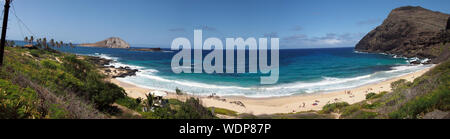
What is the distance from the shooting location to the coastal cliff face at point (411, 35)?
71.2m

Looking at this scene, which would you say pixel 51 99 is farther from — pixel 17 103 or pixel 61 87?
pixel 61 87

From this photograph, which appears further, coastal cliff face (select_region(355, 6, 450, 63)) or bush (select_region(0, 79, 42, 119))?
coastal cliff face (select_region(355, 6, 450, 63))

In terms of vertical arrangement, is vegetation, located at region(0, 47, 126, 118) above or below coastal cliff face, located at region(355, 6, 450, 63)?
below

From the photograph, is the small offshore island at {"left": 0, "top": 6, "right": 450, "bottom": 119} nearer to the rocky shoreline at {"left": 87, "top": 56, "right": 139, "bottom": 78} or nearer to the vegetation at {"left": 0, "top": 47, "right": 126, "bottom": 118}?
the vegetation at {"left": 0, "top": 47, "right": 126, "bottom": 118}

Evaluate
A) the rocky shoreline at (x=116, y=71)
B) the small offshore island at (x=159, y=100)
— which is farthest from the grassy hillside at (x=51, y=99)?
the rocky shoreline at (x=116, y=71)

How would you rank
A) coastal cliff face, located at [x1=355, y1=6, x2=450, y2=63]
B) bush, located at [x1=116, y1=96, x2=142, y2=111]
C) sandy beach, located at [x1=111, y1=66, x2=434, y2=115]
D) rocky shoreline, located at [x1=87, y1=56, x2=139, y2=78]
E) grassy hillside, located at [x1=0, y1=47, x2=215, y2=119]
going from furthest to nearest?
coastal cliff face, located at [x1=355, y1=6, x2=450, y2=63] → rocky shoreline, located at [x1=87, y1=56, x2=139, y2=78] → sandy beach, located at [x1=111, y1=66, x2=434, y2=115] → bush, located at [x1=116, y1=96, x2=142, y2=111] → grassy hillside, located at [x1=0, y1=47, x2=215, y2=119]

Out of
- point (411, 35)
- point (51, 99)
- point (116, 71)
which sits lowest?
point (116, 71)

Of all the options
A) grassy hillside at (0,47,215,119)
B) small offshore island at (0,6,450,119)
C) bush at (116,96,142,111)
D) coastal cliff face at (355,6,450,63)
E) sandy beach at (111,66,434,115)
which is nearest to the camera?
grassy hillside at (0,47,215,119)

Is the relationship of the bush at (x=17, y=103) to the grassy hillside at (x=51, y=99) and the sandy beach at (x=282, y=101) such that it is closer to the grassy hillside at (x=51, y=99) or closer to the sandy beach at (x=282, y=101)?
the grassy hillside at (x=51, y=99)

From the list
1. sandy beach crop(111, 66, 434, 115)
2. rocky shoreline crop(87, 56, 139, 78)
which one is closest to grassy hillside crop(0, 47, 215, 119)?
sandy beach crop(111, 66, 434, 115)

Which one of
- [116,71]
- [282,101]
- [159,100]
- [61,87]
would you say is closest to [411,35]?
[282,101]

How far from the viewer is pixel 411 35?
308 ft

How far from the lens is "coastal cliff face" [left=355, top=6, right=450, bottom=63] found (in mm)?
71250

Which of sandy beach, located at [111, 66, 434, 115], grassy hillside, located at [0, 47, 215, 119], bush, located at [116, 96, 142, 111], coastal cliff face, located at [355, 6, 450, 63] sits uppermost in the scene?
coastal cliff face, located at [355, 6, 450, 63]
